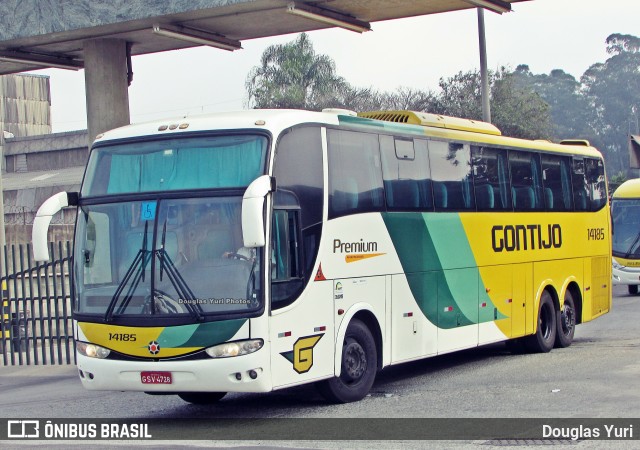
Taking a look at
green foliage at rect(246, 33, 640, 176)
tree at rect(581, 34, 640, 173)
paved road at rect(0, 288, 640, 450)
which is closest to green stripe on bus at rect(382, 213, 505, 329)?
paved road at rect(0, 288, 640, 450)

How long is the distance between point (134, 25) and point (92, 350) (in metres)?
7.67

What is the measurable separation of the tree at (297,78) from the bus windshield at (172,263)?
5217 centimetres

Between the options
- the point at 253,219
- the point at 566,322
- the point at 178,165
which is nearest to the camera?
the point at 253,219

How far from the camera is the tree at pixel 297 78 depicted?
207 ft

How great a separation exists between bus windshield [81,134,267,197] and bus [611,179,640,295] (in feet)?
68.6

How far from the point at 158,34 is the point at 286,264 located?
765cm

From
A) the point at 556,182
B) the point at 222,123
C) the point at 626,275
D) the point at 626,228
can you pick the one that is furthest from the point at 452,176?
the point at 626,228

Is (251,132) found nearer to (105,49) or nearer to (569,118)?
(105,49)

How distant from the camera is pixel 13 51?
61.7 feet

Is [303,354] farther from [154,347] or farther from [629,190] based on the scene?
[629,190]

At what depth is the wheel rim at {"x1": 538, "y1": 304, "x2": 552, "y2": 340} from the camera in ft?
55.2

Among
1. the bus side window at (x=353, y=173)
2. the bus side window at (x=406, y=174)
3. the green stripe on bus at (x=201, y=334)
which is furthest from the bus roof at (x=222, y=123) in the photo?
the green stripe on bus at (x=201, y=334)

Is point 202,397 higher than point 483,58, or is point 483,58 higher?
point 483,58

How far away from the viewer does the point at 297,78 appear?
63.1 m
